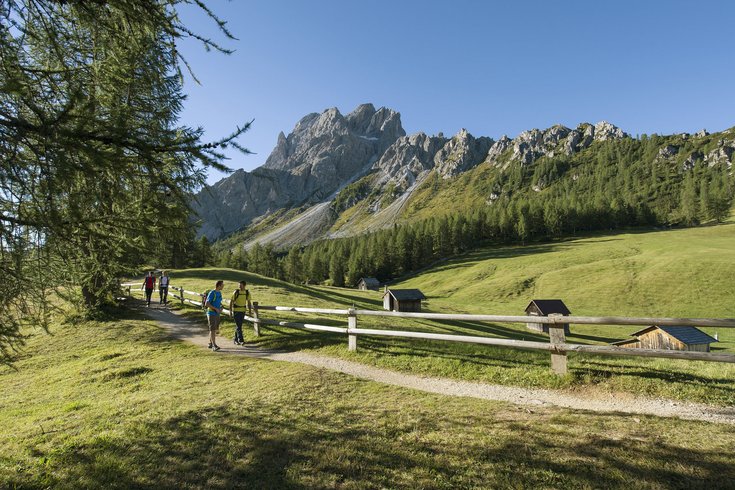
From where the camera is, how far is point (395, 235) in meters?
117

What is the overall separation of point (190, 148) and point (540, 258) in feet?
298

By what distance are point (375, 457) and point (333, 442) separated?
0.84 meters

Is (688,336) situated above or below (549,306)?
below

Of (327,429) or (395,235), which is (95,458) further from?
(395,235)

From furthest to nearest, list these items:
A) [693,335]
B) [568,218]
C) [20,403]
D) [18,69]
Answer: [568,218], [693,335], [20,403], [18,69]

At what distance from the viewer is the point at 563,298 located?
191ft

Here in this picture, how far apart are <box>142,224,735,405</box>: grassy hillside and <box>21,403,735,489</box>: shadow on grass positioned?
316cm

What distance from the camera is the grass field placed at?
177 inches

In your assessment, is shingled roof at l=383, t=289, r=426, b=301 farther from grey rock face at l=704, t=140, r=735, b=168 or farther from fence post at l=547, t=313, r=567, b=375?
grey rock face at l=704, t=140, r=735, b=168

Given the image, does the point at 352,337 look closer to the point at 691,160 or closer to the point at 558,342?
the point at 558,342

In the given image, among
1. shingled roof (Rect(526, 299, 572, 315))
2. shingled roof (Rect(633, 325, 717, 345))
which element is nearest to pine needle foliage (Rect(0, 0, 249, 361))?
shingled roof (Rect(633, 325, 717, 345))

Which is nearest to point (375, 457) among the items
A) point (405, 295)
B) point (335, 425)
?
point (335, 425)

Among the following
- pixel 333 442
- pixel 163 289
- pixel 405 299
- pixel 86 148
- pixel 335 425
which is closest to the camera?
pixel 86 148

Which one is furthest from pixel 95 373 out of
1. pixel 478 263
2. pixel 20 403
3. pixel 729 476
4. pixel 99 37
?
pixel 478 263
